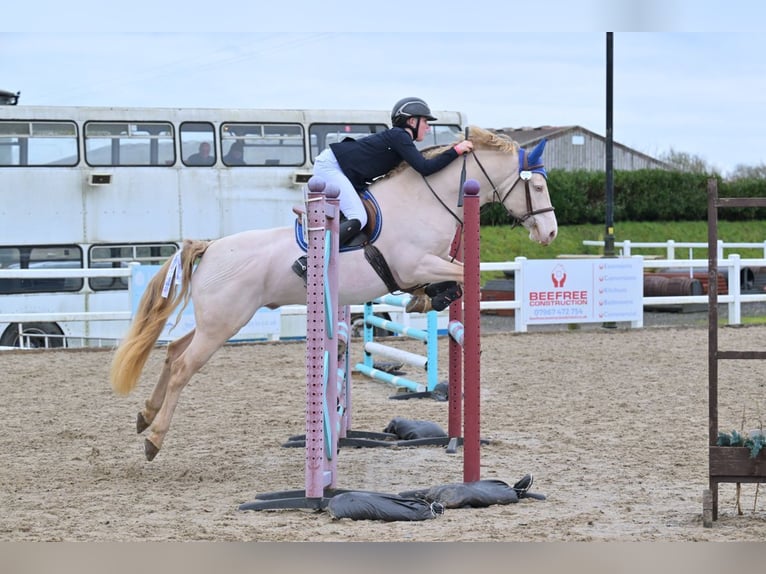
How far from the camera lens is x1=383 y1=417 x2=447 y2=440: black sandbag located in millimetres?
7246

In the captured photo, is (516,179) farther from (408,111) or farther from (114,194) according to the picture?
(114,194)

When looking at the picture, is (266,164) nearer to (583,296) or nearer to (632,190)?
(583,296)

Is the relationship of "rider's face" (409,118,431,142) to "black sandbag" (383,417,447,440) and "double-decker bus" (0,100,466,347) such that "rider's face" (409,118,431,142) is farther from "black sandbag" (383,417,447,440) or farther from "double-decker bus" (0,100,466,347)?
"double-decker bus" (0,100,466,347)

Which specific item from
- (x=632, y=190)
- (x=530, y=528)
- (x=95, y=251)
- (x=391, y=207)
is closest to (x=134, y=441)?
(x=391, y=207)

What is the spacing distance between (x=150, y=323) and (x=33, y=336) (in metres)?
9.00

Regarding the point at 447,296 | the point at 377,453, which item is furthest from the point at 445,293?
the point at 377,453

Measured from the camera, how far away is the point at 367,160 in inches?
238

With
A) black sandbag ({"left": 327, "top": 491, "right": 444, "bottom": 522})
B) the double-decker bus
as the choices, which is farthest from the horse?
the double-decker bus

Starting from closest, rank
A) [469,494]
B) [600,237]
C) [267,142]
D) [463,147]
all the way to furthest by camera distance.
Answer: [469,494] < [463,147] < [267,142] < [600,237]

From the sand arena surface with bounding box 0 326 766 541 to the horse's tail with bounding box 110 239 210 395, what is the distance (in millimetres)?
606

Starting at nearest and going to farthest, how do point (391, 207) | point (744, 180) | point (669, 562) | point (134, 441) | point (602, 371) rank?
point (669, 562)
point (391, 207)
point (134, 441)
point (602, 371)
point (744, 180)

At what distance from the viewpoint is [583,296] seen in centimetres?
1516

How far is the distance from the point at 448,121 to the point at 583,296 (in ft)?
13.2

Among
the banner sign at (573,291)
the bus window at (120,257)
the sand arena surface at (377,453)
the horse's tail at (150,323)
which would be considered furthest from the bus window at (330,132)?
the horse's tail at (150,323)
